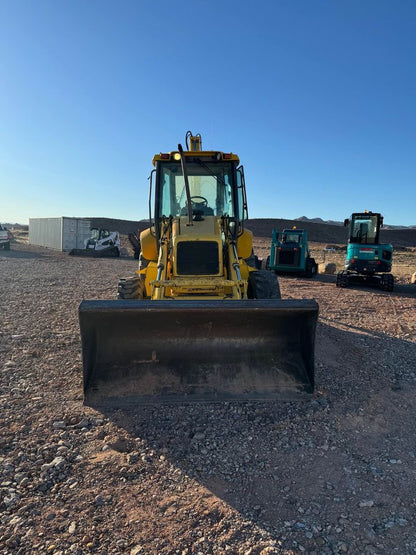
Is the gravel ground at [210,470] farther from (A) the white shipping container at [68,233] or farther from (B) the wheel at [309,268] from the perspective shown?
(A) the white shipping container at [68,233]

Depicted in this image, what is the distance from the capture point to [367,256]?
46.6 feet

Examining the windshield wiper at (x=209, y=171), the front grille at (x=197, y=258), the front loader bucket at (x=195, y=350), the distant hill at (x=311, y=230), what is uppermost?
the distant hill at (x=311, y=230)

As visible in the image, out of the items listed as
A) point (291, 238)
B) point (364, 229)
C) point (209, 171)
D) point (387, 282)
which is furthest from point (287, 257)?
point (209, 171)

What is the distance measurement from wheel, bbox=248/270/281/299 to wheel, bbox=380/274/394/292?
9150mm

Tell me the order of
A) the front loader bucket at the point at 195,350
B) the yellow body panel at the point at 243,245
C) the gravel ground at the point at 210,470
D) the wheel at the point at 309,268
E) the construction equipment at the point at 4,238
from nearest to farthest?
the gravel ground at the point at 210,470, the front loader bucket at the point at 195,350, the yellow body panel at the point at 243,245, the wheel at the point at 309,268, the construction equipment at the point at 4,238

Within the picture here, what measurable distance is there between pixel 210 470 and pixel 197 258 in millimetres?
3008

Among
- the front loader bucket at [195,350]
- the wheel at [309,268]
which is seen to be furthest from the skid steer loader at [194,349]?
the wheel at [309,268]

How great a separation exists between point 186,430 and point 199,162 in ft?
13.2

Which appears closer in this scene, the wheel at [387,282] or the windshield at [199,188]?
the windshield at [199,188]

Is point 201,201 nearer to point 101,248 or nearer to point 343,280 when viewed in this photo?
point 343,280

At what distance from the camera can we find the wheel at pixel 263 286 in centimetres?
584

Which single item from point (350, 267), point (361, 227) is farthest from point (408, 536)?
point (361, 227)

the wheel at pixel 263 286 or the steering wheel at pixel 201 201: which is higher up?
the steering wheel at pixel 201 201

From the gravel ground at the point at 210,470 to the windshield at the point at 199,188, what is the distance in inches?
109
